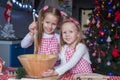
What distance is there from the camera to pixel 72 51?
5.74ft

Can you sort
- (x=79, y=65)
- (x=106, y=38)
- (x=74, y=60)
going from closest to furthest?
(x=74, y=60)
(x=79, y=65)
(x=106, y=38)

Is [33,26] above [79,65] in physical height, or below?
above

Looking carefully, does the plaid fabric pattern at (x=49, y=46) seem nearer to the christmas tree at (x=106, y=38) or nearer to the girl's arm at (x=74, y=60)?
the girl's arm at (x=74, y=60)

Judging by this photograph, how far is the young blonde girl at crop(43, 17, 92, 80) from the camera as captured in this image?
5.29 feet

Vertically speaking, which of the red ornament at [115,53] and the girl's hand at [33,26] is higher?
the girl's hand at [33,26]

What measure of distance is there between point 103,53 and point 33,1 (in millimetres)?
4841

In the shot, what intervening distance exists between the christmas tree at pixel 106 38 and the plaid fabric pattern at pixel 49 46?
2.35 metres

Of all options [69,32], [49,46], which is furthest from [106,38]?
[69,32]

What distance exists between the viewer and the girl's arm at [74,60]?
1514 millimetres

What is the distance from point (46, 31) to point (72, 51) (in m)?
0.18

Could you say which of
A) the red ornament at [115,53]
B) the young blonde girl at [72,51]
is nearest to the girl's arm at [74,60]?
the young blonde girl at [72,51]

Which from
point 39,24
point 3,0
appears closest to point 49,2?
point 3,0

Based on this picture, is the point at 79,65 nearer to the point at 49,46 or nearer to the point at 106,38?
the point at 49,46

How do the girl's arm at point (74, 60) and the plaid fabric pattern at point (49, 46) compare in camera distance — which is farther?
the plaid fabric pattern at point (49, 46)
